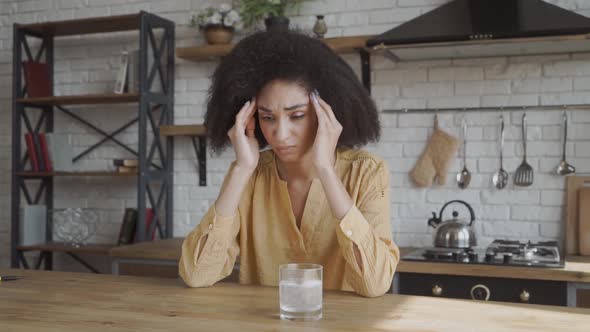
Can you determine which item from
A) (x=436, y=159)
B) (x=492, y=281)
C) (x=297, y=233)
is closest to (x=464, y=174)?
(x=436, y=159)

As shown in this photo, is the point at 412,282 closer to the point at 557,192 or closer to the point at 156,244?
the point at 557,192

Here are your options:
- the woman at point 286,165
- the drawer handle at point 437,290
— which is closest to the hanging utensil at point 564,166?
the drawer handle at point 437,290

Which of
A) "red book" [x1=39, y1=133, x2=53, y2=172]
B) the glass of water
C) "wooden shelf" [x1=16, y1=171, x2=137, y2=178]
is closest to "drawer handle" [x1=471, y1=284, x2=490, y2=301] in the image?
the glass of water

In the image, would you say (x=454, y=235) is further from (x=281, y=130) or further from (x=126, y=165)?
(x=126, y=165)

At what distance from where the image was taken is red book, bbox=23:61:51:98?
4.00 meters

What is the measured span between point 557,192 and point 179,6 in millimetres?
2289

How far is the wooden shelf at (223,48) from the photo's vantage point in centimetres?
330

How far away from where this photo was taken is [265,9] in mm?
3475

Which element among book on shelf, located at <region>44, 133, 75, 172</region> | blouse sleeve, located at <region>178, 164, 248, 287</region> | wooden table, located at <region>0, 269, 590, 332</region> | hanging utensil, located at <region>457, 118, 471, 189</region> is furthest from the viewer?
book on shelf, located at <region>44, 133, 75, 172</region>

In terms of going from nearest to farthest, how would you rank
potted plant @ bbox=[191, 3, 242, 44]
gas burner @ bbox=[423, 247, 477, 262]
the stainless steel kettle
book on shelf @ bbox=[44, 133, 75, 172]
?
gas burner @ bbox=[423, 247, 477, 262] → the stainless steel kettle → potted plant @ bbox=[191, 3, 242, 44] → book on shelf @ bbox=[44, 133, 75, 172]

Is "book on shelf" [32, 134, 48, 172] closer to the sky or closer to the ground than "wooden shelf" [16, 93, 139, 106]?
closer to the ground

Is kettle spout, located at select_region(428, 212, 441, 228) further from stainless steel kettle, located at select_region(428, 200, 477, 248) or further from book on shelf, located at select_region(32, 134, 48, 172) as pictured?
book on shelf, located at select_region(32, 134, 48, 172)

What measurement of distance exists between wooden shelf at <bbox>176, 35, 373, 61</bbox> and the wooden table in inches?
73.1

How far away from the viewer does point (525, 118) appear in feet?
10.6
